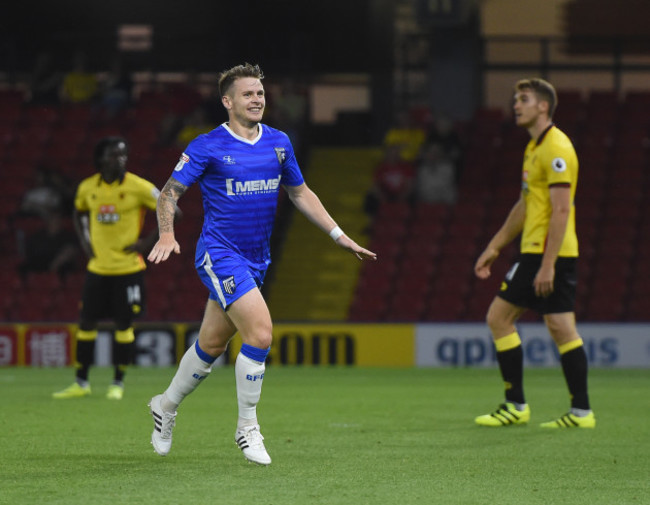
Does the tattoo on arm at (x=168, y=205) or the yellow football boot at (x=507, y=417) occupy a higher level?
the tattoo on arm at (x=168, y=205)

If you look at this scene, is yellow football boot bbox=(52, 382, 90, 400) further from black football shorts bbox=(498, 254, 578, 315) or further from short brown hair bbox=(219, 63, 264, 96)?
short brown hair bbox=(219, 63, 264, 96)

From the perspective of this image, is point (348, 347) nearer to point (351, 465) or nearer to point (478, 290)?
point (478, 290)

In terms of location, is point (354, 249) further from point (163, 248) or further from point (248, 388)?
point (163, 248)

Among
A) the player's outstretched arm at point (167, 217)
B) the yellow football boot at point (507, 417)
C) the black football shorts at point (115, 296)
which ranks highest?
the player's outstretched arm at point (167, 217)

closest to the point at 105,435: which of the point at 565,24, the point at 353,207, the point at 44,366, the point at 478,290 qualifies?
the point at 44,366

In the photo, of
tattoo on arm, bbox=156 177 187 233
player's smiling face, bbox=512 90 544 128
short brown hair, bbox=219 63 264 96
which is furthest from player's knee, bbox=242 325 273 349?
player's smiling face, bbox=512 90 544 128

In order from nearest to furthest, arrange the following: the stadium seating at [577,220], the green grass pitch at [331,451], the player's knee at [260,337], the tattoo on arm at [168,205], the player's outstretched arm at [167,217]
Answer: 1. the green grass pitch at [331,451]
2. the player's outstretched arm at [167,217]
3. the tattoo on arm at [168,205]
4. the player's knee at [260,337]
5. the stadium seating at [577,220]

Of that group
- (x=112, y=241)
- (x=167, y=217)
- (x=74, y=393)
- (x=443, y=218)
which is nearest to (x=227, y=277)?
(x=167, y=217)

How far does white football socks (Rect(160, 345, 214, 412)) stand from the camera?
6840 mm

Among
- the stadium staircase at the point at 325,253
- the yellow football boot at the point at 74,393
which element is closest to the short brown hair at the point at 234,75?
the yellow football boot at the point at 74,393

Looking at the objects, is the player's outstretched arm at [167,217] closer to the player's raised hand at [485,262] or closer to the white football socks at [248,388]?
the white football socks at [248,388]

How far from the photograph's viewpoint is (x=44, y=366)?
1536 centimetres

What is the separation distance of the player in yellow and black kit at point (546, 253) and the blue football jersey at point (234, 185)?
2154 mm

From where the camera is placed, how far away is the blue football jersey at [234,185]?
6.59 meters
